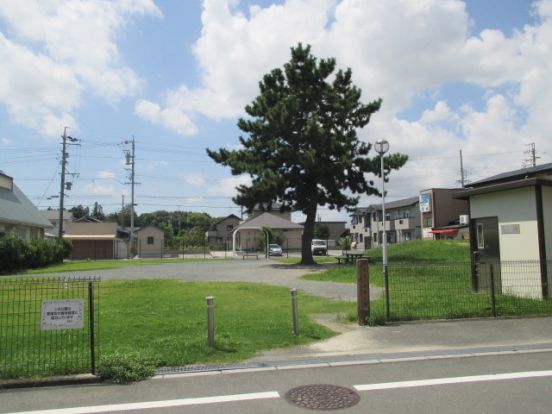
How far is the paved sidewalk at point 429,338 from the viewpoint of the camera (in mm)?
7562

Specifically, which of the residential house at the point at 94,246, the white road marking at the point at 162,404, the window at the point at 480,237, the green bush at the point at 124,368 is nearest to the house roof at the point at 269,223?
the residential house at the point at 94,246

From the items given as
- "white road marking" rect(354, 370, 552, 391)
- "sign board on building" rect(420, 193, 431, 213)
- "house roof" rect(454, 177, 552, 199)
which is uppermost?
"sign board on building" rect(420, 193, 431, 213)

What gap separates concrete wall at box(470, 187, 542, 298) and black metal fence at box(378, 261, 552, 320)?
0.03 m

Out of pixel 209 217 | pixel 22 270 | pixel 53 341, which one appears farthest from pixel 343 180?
pixel 209 217

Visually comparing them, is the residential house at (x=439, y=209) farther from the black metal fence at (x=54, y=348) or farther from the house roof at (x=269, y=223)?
the black metal fence at (x=54, y=348)

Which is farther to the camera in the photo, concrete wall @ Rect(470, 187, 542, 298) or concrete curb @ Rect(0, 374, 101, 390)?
concrete wall @ Rect(470, 187, 542, 298)

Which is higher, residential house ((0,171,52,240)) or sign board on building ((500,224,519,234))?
residential house ((0,171,52,240))

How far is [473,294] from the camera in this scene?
12.5m

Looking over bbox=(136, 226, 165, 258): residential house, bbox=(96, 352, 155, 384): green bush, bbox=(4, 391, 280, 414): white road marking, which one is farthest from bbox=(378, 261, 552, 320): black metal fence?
bbox=(136, 226, 165, 258): residential house

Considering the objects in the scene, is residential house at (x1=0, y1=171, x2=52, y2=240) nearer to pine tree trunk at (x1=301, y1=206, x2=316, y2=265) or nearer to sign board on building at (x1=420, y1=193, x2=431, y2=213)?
pine tree trunk at (x1=301, y1=206, x2=316, y2=265)

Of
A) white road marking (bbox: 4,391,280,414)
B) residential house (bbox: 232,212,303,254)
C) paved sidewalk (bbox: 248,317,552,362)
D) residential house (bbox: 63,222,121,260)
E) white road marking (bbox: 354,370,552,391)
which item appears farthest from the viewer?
residential house (bbox: 232,212,303,254)

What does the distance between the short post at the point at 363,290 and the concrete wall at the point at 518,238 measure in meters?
5.05

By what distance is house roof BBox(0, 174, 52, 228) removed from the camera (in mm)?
34209

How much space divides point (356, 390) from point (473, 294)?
8116 mm
